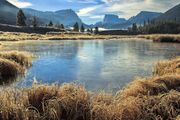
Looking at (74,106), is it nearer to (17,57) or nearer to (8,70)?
(8,70)

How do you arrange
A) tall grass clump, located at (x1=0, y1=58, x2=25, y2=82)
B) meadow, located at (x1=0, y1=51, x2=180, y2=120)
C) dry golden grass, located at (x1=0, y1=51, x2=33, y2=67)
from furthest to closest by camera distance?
dry golden grass, located at (x1=0, y1=51, x2=33, y2=67)
tall grass clump, located at (x1=0, y1=58, x2=25, y2=82)
meadow, located at (x1=0, y1=51, x2=180, y2=120)

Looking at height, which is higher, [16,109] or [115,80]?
[16,109]

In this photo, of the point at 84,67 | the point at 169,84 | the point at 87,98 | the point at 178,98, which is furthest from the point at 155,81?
the point at 84,67

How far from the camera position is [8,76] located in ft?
86.3

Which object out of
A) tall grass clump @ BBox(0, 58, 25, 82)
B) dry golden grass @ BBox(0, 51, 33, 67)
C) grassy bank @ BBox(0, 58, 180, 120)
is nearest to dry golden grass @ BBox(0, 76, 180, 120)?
grassy bank @ BBox(0, 58, 180, 120)

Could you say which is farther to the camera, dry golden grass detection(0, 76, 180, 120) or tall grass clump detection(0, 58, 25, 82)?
tall grass clump detection(0, 58, 25, 82)

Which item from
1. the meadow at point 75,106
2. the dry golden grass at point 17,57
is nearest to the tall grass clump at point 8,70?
the dry golden grass at point 17,57

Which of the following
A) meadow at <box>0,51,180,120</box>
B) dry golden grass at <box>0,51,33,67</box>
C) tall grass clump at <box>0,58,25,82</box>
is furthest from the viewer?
dry golden grass at <box>0,51,33,67</box>

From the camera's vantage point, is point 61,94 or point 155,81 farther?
point 155,81

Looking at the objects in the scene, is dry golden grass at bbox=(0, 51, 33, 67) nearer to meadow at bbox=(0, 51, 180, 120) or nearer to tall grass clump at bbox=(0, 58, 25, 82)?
tall grass clump at bbox=(0, 58, 25, 82)

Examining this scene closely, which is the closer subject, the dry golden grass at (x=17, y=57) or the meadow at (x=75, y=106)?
the meadow at (x=75, y=106)

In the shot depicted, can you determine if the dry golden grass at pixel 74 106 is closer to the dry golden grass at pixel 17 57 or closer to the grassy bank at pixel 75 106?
the grassy bank at pixel 75 106

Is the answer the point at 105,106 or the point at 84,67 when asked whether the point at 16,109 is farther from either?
the point at 84,67

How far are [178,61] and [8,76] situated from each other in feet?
44.5
